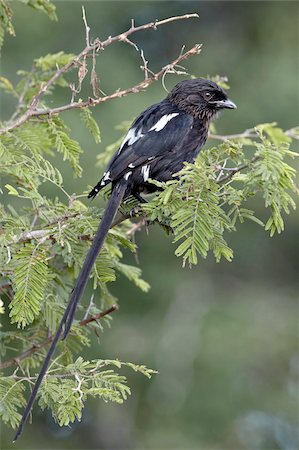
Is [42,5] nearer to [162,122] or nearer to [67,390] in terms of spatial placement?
[162,122]

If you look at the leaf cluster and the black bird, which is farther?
the black bird

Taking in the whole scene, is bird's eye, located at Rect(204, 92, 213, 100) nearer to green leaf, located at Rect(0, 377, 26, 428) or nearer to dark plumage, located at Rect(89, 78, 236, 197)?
dark plumage, located at Rect(89, 78, 236, 197)

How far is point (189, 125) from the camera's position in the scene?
4523 mm

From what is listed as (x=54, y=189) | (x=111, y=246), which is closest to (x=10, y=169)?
(x=111, y=246)

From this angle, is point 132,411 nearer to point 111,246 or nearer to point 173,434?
point 173,434

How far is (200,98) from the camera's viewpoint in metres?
4.69

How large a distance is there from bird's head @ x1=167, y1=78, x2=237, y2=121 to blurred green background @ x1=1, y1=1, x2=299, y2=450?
15.8 ft

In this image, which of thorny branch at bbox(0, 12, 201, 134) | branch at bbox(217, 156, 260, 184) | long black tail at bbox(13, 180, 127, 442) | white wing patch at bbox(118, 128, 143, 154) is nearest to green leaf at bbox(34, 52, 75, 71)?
white wing patch at bbox(118, 128, 143, 154)

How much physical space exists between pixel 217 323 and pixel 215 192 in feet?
25.0

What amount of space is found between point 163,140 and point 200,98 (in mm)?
468

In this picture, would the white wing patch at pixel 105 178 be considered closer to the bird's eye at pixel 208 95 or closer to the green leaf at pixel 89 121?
the green leaf at pixel 89 121

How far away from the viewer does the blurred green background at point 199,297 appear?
402 inches

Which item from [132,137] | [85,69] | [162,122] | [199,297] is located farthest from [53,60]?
[199,297]

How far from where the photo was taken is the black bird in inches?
161
